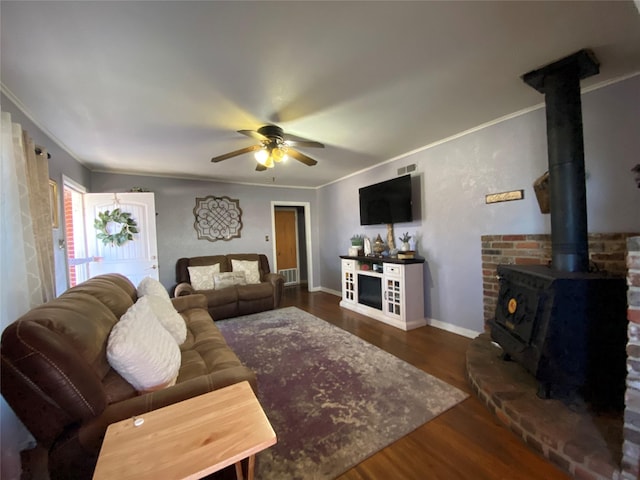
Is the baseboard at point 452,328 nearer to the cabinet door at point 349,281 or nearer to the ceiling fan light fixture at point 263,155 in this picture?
the cabinet door at point 349,281

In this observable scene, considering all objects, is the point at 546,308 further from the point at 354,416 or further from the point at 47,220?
the point at 47,220

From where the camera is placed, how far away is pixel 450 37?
1.46 m

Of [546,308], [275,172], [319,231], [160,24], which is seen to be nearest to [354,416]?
[546,308]

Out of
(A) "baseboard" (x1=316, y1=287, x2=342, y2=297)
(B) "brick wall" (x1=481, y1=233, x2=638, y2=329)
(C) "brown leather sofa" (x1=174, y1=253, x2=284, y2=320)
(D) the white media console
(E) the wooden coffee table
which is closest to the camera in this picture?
(E) the wooden coffee table

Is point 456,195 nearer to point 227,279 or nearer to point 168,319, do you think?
point 168,319

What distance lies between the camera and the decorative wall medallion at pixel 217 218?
4742 millimetres

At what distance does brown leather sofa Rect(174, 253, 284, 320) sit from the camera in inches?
154

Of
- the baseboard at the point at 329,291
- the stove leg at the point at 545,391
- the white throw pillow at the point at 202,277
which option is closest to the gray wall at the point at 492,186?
the stove leg at the point at 545,391

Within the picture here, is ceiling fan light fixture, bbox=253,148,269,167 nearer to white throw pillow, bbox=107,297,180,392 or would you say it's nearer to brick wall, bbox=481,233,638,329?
white throw pillow, bbox=107,297,180,392

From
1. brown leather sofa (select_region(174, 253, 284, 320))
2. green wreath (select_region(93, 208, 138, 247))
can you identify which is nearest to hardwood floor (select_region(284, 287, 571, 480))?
brown leather sofa (select_region(174, 253, 284, 320))

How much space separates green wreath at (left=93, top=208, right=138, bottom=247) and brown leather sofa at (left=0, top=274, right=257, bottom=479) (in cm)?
253

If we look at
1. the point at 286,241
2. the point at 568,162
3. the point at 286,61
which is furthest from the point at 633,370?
the point at 286,241

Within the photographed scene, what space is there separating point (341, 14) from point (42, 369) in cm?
201

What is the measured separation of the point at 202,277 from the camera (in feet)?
13.9
